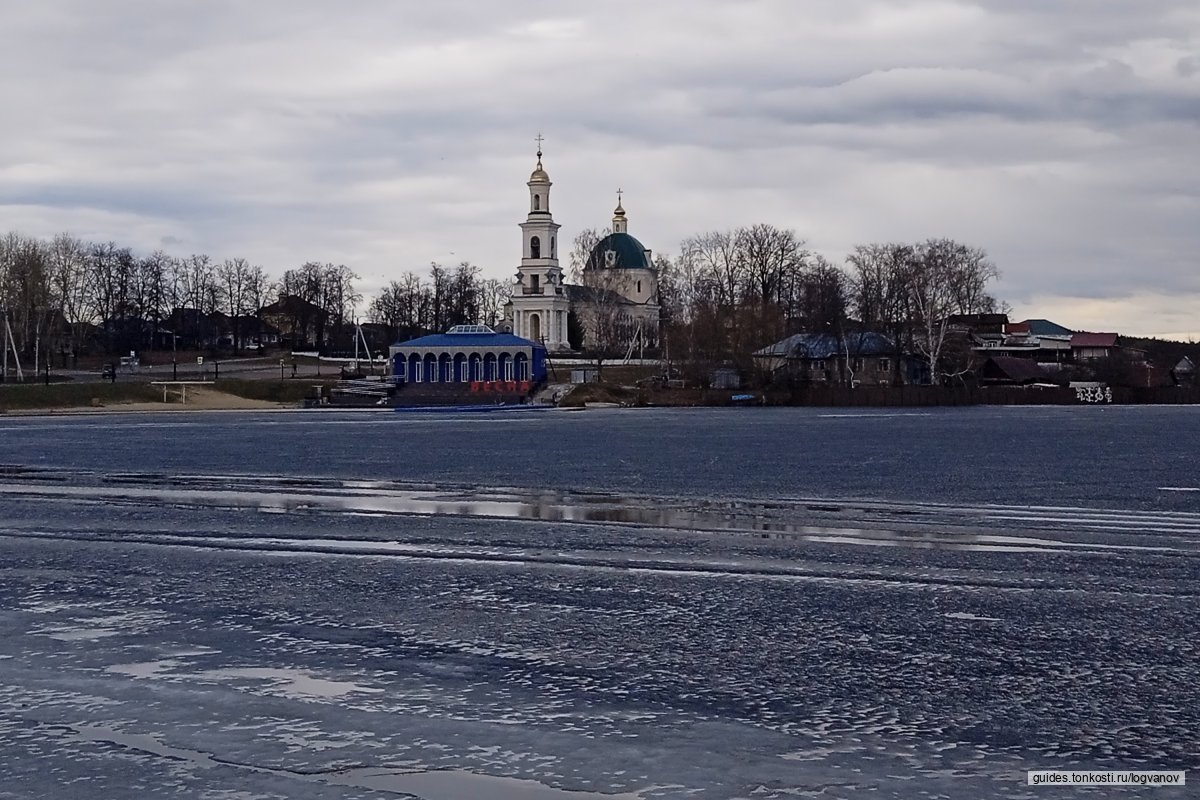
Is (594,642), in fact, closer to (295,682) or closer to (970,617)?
(295,682)

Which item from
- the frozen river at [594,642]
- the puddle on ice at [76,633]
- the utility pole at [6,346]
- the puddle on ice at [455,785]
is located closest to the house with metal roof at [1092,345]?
the utility pole at [6,346]

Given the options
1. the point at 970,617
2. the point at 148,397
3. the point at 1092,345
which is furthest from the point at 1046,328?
the point at 970,617

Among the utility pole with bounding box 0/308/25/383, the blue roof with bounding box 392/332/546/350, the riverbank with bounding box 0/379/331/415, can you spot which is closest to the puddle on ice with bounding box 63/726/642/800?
the riverbank with bounding box 0/379/331/415

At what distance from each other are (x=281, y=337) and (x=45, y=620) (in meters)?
142

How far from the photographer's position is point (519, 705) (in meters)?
8.50

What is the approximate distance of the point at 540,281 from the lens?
13538 cm

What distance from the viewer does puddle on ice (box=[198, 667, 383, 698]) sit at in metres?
8.80

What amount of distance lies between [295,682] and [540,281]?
127138mm

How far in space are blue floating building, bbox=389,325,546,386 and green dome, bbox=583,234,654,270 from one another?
138 feet

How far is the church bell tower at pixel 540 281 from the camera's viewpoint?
134125 millimetres

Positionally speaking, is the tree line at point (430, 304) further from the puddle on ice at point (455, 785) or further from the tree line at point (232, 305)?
the puddle on ice at point (455, 785)

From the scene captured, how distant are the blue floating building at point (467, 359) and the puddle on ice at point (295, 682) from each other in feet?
305

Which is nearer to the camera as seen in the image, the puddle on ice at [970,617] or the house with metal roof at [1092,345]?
the puddle on ice at [970,617]

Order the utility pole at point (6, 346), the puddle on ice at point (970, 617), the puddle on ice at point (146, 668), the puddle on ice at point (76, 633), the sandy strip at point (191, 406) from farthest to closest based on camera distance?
the utility pole at point (6, 346), the sandy strip at point (191, 406), the puddle on ice at point (970, 617), the puddle on ice at point (76, 633), the puddle on ice at point (146, 668)
